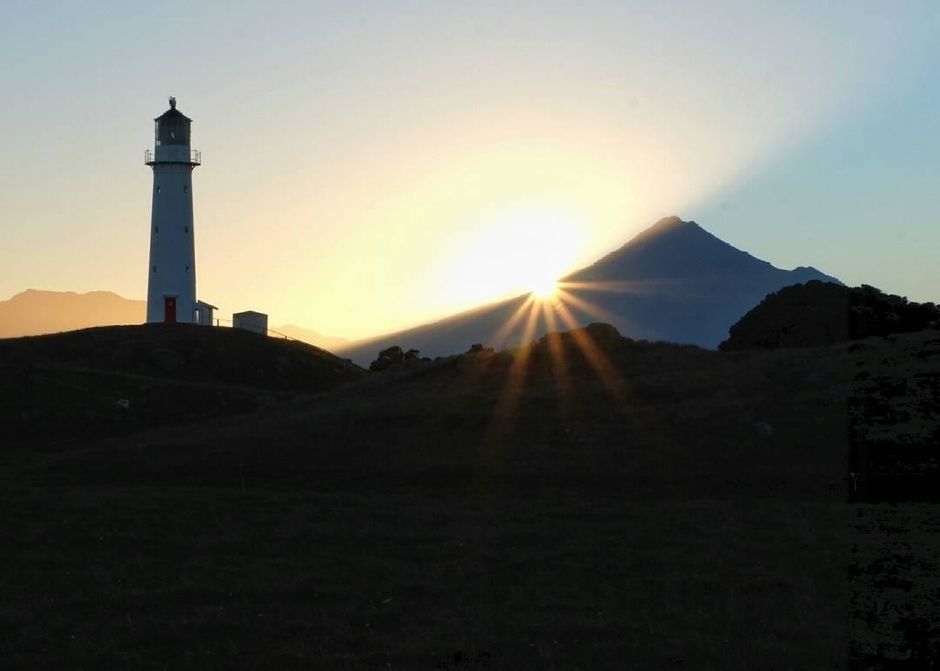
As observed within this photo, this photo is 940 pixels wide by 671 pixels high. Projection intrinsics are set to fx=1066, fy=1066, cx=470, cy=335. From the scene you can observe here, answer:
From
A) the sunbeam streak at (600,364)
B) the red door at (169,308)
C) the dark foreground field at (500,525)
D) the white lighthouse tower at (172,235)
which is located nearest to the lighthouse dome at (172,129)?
the white lighthouse tower at (172,235)

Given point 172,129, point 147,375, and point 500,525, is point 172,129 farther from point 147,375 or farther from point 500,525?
point 500,525

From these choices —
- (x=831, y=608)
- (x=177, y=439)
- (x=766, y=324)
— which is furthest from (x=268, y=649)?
(x=766, y=324)

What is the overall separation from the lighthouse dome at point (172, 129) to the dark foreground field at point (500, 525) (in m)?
48.0

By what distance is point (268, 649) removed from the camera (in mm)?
19156

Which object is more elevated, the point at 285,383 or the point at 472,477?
the point at 285,383

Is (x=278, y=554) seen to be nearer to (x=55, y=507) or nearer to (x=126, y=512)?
(x=126, y=512)

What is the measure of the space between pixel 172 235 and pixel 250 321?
13.8 m

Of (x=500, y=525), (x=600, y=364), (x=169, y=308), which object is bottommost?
(x=500, y=525)

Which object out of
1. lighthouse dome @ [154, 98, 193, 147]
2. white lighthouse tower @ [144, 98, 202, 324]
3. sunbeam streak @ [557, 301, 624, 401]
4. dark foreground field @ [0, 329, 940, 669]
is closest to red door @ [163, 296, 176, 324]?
white lighthouse tower @ [144, 98, 202, 324]

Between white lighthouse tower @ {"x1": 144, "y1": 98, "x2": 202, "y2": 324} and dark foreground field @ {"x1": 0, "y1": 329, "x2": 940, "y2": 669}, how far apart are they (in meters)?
39.9

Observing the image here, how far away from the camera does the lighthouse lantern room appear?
359 ft

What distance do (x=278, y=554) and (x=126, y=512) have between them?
10.3 m

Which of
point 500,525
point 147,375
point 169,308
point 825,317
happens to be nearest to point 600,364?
point 825,317

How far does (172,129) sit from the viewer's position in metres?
111
